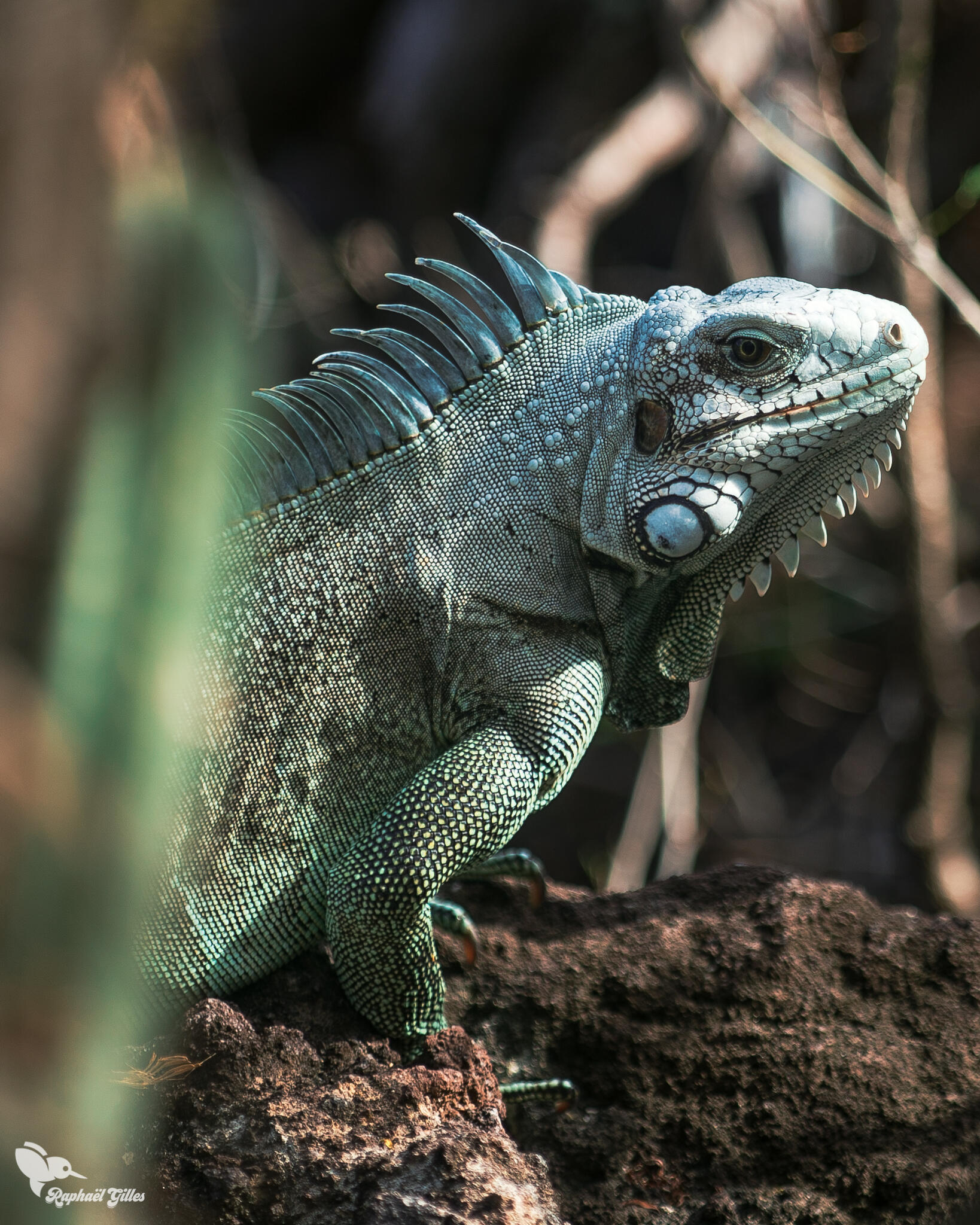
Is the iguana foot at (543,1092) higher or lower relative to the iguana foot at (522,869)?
lower

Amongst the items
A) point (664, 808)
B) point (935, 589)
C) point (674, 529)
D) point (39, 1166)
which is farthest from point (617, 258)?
point (39, 1166)

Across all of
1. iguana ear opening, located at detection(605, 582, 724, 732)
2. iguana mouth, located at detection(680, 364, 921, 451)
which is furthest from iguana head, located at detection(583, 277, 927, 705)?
iguana ear opening, located at detection(605, 582, 724, 732)

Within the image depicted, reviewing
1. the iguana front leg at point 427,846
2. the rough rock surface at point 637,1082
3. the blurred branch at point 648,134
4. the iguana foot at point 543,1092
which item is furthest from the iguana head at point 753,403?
the blurred branch at point 648,134

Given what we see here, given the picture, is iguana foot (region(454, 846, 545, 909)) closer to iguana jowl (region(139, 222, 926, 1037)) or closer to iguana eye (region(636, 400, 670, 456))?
iguana jowl (region(139, 222, 926, 1037))

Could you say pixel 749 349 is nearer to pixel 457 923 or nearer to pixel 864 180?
A: pixel 457 923

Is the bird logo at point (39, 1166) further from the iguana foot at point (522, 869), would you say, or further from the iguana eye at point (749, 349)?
the iguana eye at point (749, 349)

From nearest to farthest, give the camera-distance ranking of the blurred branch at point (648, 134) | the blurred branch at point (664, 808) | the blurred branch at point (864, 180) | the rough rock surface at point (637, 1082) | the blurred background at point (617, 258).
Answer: the rough rock surface at point (637, 1082) < the blurred branch at point (864, 180) < the blurred background at point (617, 258) < the blurred branch at point (664, 808) < the blurred branch at point (648, 134)

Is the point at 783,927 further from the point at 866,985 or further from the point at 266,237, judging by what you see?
the point at 266,237

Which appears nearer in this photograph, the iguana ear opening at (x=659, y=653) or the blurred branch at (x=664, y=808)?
the iguana ear opening at (x=659, y=653)

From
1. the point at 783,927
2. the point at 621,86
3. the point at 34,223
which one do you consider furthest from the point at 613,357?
the point at 621,86
